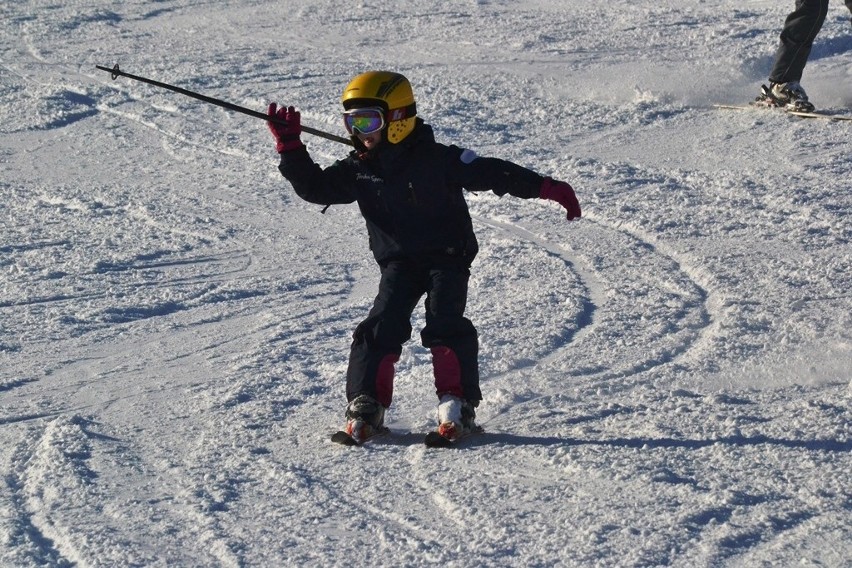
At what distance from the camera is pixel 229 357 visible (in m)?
5.57

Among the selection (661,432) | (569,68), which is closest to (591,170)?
(569,68)

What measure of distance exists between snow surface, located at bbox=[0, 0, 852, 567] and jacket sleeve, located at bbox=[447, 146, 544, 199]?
83 cm

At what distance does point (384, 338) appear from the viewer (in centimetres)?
458

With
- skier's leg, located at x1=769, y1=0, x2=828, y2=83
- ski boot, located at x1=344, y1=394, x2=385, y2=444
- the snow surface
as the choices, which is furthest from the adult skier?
ski boot, located at x1=344, y1=394, x2=385, y2=444

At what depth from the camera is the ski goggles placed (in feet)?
14.9

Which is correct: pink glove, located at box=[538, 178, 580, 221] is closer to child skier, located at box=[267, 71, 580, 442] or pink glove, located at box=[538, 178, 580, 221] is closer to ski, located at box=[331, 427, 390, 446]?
child skier, located at box=[267, 71, 580, 442]

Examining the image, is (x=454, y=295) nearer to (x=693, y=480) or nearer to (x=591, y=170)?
(x=693, y=480)

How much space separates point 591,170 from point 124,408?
4164mm

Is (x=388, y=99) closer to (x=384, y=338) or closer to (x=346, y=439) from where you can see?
(x=384, y=338)

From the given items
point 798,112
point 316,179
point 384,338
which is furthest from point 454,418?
point 798,112

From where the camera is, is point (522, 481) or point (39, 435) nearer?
point (522, 481)

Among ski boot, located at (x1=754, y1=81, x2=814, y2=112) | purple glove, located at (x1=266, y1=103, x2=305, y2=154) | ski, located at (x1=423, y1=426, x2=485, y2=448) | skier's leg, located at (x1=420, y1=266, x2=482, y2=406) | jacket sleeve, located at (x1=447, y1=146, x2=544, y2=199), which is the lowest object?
ski, located at (x1=423, y1=426, x2=485, y2=448)

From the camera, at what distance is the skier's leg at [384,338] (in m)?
4.56

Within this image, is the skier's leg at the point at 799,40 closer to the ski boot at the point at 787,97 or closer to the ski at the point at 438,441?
the ski boot at the point at 787,97
